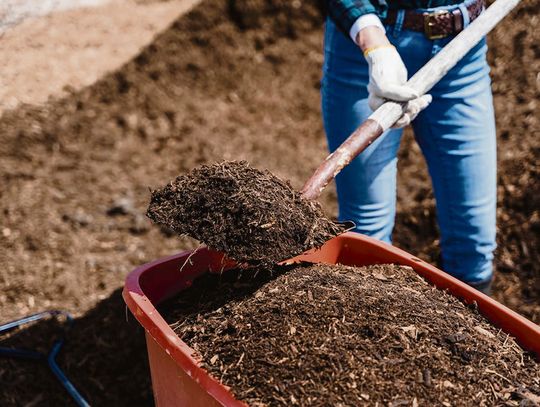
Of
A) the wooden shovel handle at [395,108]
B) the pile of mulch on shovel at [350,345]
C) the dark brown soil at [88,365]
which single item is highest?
the wooden shovel handle at [395,108]

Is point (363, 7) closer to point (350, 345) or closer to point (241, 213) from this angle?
point (241, 213)

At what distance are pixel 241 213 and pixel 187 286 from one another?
35 centimetres

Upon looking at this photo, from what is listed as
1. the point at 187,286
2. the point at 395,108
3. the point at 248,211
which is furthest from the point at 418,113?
the point at 187,286

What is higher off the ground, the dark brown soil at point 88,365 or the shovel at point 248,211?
the shovel at point 248,211

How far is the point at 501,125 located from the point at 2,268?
2.63 m

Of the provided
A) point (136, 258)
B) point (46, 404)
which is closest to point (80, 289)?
point (136, 258)

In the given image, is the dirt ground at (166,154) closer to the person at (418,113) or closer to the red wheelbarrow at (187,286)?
the person at (418,113)

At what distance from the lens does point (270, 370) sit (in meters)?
1.51

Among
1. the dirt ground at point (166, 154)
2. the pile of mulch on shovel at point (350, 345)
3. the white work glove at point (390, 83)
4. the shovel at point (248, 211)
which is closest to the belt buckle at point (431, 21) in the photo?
the white work glove at point (390, 83)

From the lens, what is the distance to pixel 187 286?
192cm

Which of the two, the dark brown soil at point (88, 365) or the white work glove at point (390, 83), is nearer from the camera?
the white work glove at point (390, 83)

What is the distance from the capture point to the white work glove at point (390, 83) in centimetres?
195

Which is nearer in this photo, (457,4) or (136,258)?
(457,4)

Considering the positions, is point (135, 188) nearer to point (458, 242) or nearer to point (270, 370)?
point (458, 242)
